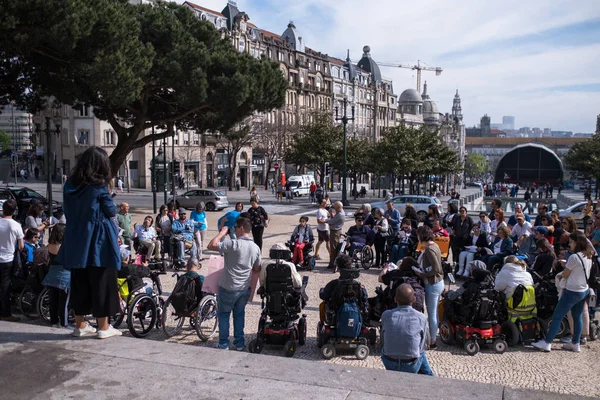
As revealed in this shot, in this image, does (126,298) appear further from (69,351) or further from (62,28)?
(62,28)

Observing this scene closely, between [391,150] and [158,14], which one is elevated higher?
[158,14]

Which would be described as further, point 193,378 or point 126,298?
point 126,298

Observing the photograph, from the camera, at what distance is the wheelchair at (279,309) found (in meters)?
7.14

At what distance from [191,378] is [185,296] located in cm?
387

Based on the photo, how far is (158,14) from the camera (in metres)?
Result: 24.9

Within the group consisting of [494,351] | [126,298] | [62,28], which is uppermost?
[62,28]

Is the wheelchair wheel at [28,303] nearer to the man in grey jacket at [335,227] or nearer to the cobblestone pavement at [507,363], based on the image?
the cobblestone pavement at [507,363]

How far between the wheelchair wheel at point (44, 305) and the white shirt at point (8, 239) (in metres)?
0.73

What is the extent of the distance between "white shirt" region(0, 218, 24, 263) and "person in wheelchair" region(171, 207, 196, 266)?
6304 millimetres

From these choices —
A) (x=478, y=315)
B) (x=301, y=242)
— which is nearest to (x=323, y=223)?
(x=301, y=242)

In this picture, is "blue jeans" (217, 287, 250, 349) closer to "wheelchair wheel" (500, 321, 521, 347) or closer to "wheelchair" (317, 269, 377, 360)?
"wheelchair" (317, 269, 377, 360)

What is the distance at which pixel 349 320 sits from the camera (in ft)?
23.6

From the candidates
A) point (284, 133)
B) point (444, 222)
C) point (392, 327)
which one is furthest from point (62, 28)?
point (284, 133)

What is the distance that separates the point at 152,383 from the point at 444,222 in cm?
1207
